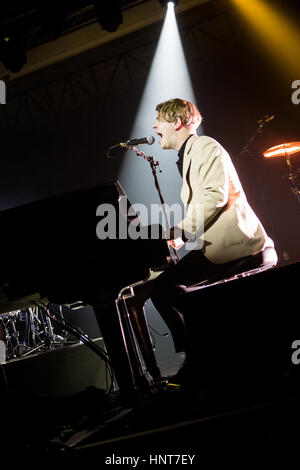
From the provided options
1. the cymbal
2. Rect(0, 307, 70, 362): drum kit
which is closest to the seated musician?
the cymbal

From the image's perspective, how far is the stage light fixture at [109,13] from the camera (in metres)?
5.36

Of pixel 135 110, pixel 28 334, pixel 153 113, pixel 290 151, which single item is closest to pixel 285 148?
pixel 290 151

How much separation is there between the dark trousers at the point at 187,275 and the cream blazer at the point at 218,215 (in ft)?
0.17

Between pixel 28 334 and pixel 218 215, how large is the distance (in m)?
5.12

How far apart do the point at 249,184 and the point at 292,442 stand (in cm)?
551

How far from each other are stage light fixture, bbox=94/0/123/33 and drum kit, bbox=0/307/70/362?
4258 millimetres

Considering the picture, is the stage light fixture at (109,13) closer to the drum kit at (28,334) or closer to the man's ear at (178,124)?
the man's ear at (178,124)

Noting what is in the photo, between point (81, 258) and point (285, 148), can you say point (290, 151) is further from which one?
point (81, 258)

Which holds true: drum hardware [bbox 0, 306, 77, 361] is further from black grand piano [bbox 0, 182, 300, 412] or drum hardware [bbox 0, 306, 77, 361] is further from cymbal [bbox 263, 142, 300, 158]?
cymbal [bbox 263, 142, 300, 158]

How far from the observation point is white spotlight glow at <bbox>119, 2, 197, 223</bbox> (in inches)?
276

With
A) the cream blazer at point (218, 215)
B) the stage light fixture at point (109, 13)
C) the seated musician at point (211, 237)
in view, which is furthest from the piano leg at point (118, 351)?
the stage light fixture at point (109, 13)

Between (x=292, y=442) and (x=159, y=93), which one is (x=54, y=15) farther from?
(x=292, y=442)

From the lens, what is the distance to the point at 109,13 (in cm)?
543
